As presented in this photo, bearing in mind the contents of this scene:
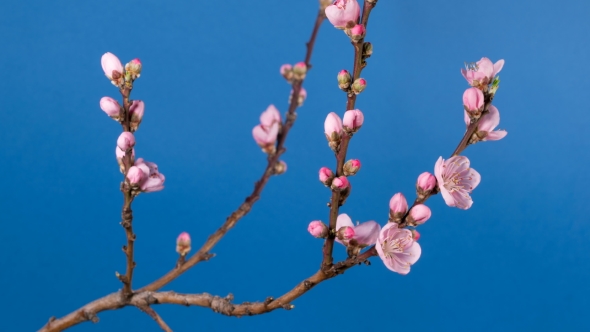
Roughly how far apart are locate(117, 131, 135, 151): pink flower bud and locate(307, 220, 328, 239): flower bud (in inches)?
6.2

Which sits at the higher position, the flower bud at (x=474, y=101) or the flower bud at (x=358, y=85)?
the flower bud at (x=358, y=85)

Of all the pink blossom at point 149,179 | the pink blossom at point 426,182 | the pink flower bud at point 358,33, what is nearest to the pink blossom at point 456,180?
the pink blossom at point 426,182

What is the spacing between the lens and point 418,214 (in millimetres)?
492

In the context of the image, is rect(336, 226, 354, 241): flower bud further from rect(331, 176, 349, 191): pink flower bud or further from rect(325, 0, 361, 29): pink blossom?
rect(325, 0, 361, 29): pink blossom

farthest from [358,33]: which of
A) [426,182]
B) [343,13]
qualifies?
[426,182]

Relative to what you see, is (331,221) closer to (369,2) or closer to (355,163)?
(355,163)

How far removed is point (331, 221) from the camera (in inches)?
19.5

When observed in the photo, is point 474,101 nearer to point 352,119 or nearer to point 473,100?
point 473,100

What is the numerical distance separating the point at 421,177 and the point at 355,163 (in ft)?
0.20

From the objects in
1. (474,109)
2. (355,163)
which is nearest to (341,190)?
(355,163)

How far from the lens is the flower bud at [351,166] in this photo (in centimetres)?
50

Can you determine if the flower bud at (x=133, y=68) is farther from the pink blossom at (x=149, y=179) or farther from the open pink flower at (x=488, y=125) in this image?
the open pink flower at (x=488, y=125)

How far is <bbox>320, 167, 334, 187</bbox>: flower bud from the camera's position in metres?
0.49

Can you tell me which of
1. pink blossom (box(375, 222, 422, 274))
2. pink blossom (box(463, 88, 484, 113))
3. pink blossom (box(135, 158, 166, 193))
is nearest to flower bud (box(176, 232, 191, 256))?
pink blossom (box(135, 158, 166, 193))
